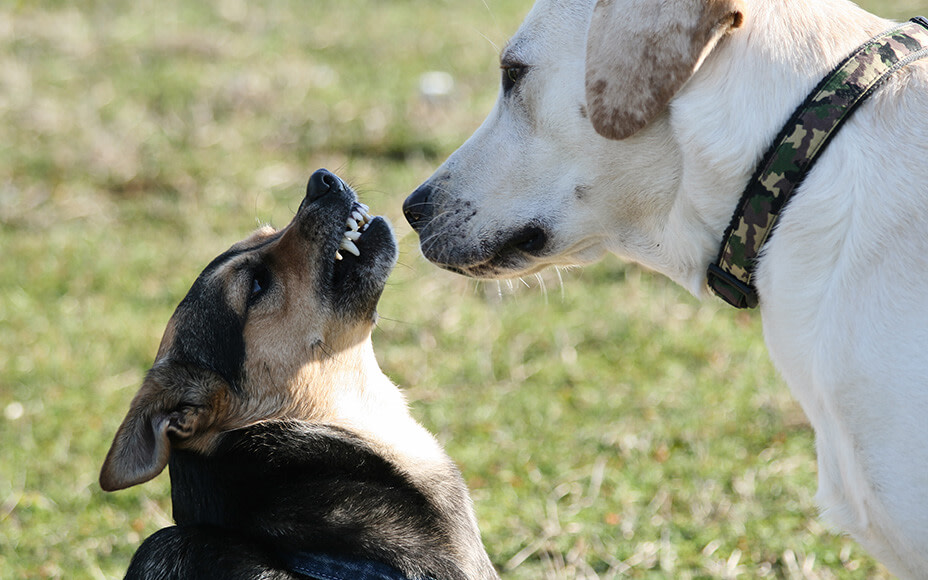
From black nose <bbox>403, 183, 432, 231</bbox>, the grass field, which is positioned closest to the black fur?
black nose <bbox>403, 183, 432, 231</bbox>

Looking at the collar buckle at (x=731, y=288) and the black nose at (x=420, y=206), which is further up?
the collar buckle at (x=731, y=288)

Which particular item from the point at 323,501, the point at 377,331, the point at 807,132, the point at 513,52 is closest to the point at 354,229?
the point at 513,52

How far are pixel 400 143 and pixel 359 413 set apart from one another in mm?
5175

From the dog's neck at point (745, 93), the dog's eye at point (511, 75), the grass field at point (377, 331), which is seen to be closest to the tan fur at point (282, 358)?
the grass field at point (377, 331)

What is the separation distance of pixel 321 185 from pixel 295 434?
3.24 ft

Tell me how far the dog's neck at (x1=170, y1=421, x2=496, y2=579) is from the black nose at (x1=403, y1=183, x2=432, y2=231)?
0.85m

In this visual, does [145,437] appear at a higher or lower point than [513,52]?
lower

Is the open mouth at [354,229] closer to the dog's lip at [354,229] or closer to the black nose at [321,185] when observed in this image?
the dog's lip at [354,229]

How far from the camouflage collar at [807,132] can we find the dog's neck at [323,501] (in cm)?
142

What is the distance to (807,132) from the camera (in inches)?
108

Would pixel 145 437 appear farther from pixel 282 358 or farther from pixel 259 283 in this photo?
pixel 259 283

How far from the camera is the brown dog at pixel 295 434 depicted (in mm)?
3260

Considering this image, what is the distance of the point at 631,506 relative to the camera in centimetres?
468

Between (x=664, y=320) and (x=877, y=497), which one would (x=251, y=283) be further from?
(x=664, y=320)
